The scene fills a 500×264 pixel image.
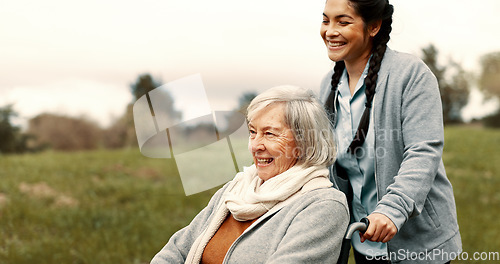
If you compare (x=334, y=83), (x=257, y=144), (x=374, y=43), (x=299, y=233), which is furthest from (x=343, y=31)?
(x=299, y=233)

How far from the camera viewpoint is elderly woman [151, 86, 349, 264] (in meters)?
1.84

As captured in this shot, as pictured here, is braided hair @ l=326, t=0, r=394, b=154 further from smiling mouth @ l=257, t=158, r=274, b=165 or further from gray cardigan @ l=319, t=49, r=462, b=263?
smiling mouth @ l=257, t=158, r=274, b=165

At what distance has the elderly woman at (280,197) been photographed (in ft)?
6.02

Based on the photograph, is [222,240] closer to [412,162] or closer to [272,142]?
[272,142]

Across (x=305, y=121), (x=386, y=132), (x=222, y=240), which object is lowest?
(x=222, y=240)

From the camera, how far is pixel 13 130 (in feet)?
32.4

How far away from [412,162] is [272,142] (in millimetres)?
523

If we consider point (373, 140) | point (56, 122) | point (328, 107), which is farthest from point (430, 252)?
point (56, 122)

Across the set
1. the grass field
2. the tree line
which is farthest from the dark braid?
the tree line

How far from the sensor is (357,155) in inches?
84.6

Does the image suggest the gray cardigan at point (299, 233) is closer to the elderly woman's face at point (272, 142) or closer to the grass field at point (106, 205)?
the elderly woman's face at point (272, 142)

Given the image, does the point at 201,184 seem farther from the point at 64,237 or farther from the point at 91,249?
the point at 64,237

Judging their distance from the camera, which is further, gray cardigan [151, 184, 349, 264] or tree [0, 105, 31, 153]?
tree [0, 105, 31, 153]

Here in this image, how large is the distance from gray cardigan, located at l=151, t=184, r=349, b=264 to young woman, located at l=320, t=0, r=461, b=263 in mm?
202
